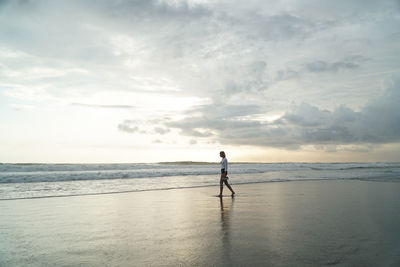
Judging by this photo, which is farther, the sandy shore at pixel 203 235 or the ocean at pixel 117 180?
the ocean at pixel 117 180

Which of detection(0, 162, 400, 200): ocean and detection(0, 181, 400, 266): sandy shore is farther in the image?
detection(0, 162, 400, 200): ocean

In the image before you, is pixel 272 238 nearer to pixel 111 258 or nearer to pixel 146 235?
pixel 146 235

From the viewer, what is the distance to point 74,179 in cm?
2459

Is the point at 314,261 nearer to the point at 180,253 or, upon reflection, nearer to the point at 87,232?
the point at 180,253

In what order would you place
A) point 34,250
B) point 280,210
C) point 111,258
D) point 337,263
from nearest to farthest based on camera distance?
1. point 337,263
2. point 111,258
3. point 34,250
4. point 280,210

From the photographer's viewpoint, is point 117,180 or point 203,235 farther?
point 117,180

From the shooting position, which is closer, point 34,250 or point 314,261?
point 314,261

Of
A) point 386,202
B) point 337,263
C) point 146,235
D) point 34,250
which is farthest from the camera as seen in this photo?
point 386,202

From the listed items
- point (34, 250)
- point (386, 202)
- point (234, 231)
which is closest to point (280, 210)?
point (234, 231)

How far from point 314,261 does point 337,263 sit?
0.36 metres

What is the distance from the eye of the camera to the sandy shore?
504 cm

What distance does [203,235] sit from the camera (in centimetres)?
670

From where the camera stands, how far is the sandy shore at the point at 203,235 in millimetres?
5043

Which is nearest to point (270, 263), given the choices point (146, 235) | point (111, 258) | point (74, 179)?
point (111, 258)
